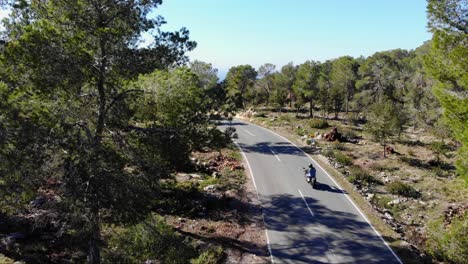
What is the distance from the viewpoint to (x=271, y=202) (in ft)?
77.8

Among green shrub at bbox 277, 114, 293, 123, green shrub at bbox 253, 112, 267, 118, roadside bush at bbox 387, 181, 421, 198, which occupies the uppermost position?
green shrub at bbox 253, 112, 267, 118

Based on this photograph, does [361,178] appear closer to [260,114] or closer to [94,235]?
[94,235]

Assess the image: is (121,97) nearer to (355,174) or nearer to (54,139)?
(54,139)

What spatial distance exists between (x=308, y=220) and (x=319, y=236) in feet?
6.44

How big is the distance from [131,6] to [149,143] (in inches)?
192

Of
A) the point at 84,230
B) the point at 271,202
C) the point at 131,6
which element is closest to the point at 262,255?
the point at 271,202

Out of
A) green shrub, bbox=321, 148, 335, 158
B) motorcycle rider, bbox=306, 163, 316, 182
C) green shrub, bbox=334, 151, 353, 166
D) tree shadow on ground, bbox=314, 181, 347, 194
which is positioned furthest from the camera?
green shrub, bbox=321, 148, 335, 158

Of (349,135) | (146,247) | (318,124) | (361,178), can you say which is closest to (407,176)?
(361,178)

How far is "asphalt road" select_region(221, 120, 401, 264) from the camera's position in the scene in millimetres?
17219

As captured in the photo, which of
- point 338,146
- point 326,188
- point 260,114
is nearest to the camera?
point 326,188

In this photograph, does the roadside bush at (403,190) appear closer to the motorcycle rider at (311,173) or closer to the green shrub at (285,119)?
the motorcycle rider at (311,173)

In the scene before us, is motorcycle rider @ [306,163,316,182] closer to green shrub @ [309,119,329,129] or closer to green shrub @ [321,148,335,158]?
green shrub @ [321,148,335,158]

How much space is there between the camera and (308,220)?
2092 cm

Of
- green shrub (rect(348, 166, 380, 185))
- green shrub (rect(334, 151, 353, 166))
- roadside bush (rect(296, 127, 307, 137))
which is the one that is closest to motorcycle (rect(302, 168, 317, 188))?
green shrub (rect(348, 166, 380, 185))
